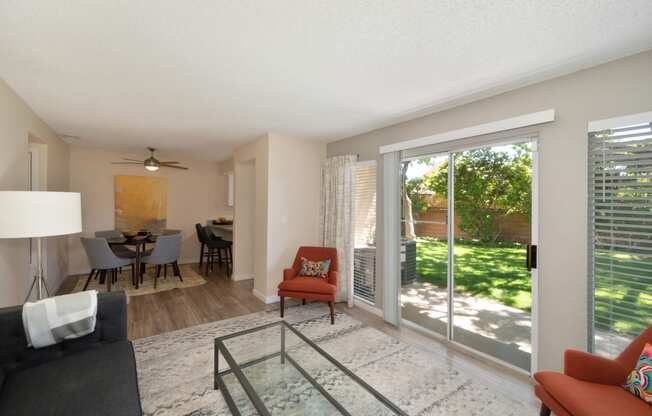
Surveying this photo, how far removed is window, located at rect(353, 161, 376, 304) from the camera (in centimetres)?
378

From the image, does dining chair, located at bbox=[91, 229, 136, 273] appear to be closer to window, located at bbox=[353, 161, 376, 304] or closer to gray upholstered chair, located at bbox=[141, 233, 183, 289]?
gray upholstered chair, located at bbox=[141, 233, 183, 289]

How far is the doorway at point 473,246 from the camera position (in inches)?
95.0

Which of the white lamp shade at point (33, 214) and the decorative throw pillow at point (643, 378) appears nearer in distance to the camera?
the decorative throw pillow at point (643, 378)

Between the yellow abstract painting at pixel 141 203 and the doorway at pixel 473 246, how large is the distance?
5300 millimetres

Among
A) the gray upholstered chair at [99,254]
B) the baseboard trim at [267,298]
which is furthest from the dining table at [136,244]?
the baseboard trim at [267,298]

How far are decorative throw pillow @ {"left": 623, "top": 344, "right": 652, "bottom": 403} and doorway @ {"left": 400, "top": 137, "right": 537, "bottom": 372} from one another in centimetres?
73

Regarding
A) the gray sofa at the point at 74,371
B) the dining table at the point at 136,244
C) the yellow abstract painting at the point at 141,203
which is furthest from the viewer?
the yellow abstract painting at the point at 141,203

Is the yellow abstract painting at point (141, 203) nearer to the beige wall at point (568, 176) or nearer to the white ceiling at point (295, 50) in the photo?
the white ceiling at point (295, 50)

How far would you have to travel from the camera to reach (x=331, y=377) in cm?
207

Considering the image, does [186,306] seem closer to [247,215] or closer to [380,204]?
[247,215]

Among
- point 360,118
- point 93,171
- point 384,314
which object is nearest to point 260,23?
point 360,118

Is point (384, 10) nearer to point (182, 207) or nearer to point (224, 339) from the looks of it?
point (224, 339)

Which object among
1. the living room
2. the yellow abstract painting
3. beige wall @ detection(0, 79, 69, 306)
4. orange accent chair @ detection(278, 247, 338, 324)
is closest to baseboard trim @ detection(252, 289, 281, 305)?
the living room

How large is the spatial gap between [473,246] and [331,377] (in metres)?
1.83
